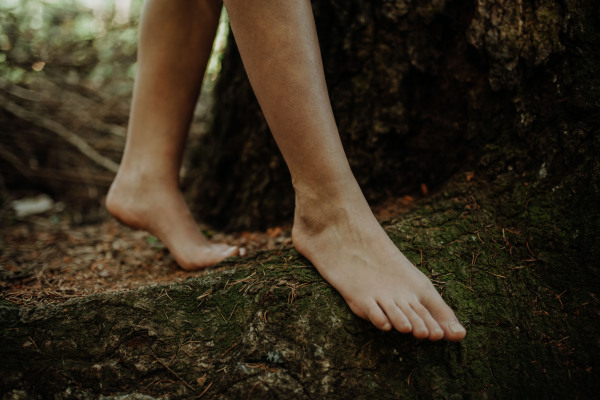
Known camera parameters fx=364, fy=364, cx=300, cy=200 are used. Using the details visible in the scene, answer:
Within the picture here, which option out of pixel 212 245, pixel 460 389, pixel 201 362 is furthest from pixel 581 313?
pixel 212 245

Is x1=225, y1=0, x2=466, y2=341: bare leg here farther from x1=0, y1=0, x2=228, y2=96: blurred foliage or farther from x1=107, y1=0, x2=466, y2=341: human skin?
x1=0, y1=0, x2=228, y2=96: blurred foliage

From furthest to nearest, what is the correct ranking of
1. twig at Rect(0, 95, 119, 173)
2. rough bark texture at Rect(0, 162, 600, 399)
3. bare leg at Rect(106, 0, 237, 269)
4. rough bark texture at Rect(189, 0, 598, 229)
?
1. twig at Rect(0, 95, 119, 173)
2. bare leg at Rect(106, 0, 237, 269)
3. rough bark texture at Rect(189, 0, 598, 229)
4. rough bark texture at Rect(0, 162, 600, 399)

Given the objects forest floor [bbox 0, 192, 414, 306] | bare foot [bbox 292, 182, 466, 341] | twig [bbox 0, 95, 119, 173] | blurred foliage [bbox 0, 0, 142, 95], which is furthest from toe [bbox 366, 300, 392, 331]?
blurred foliage [bbox 0, 0, 142, 95]

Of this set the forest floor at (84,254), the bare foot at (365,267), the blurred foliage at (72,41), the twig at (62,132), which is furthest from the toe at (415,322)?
the blurred foliage at (72,41)

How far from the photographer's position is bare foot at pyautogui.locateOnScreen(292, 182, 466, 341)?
0.92 metres

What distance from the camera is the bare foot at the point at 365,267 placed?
36.3 inches

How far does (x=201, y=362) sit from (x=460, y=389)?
2.12 feet

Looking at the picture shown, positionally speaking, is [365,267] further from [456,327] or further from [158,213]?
[158,213]

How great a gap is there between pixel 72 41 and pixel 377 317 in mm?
3437

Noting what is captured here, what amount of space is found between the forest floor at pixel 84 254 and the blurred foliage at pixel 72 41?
1.24 m

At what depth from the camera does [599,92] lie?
3.40 feet

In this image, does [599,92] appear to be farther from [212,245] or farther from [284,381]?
[212,245]

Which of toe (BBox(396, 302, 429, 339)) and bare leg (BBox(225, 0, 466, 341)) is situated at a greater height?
bare leg (BBox(225, 0, 466, 341))

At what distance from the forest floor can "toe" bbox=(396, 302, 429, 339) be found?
0.48 meters
